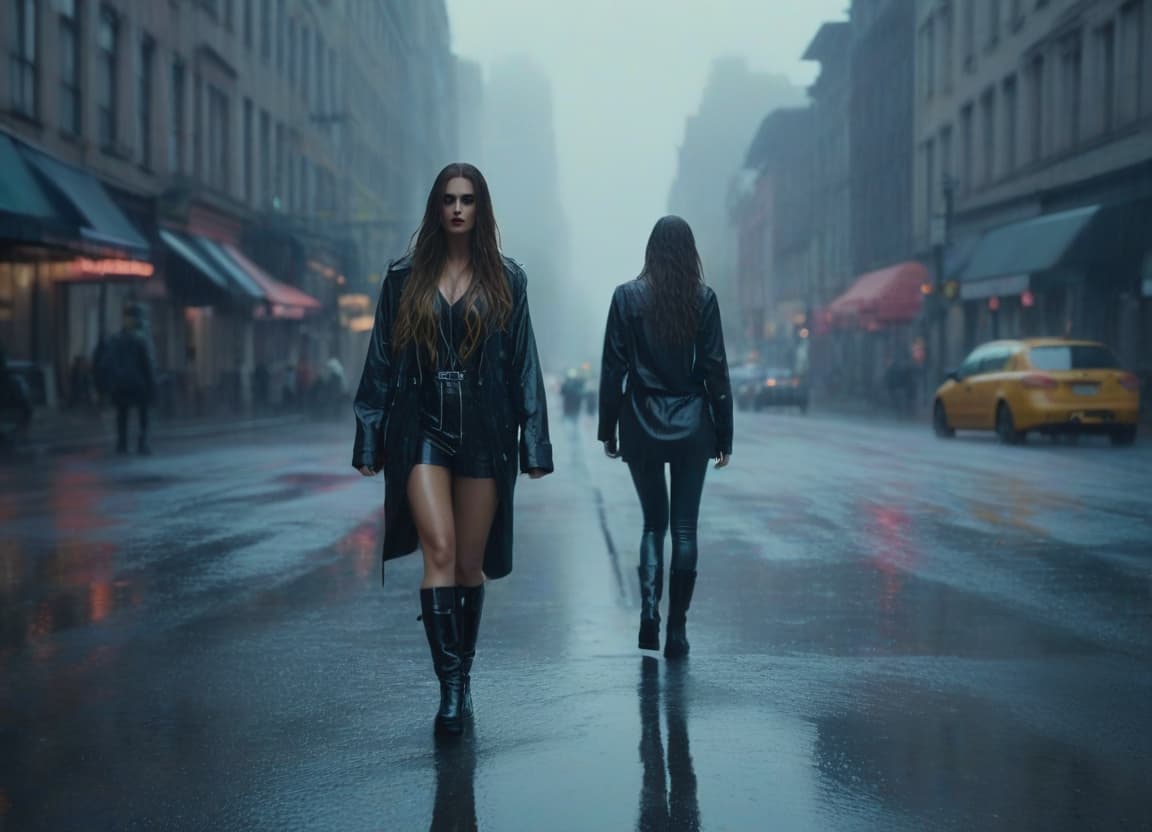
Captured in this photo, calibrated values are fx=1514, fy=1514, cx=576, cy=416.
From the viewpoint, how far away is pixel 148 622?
23.7 feet

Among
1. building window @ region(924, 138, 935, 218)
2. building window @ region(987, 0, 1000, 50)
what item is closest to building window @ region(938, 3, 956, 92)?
building window @ region(924, 138, 935, 218)

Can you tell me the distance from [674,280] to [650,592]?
132 cm

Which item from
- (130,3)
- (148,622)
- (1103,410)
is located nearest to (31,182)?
(130,3)

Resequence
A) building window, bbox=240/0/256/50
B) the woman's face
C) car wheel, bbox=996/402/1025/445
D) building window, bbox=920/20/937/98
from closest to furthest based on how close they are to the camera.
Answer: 1. the woman's face
2. car wheel, bbox=996/402/1025/445
3. building window, bbox=240/0/256/50
4. building window, bbox=920/20/937/98

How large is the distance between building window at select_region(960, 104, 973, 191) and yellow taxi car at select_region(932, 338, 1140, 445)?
64.5 ft

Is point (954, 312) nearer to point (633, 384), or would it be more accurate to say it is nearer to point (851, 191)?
point (851, 191)

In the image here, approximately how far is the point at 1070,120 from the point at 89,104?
20771 mm

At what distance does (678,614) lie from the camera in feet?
20.5

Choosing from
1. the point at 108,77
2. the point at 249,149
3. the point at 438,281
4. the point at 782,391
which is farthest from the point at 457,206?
the point at 782,391

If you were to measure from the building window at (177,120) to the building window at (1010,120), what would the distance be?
Answer: 2041cm

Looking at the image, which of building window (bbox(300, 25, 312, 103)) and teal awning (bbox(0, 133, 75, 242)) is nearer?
teal awning (bbox(0, 133, 75, 242))

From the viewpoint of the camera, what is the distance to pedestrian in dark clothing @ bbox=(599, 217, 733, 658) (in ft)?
20.2

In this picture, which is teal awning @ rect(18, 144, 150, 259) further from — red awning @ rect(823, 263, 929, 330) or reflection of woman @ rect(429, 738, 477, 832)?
red awning @ rect(823, 263, 929, 330)

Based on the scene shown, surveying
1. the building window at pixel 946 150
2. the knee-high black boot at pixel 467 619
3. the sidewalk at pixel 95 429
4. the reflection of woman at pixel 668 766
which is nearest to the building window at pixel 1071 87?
the building window at pixel 946 150
